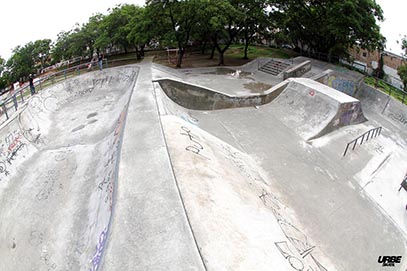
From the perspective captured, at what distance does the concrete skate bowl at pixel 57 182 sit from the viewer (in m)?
6.69

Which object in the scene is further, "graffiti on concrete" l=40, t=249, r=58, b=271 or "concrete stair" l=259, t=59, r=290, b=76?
"concrete stair" l=259, t=59, r=290, b=76

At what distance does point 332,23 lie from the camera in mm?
18953

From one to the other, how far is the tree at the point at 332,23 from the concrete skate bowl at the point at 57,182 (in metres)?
15.6

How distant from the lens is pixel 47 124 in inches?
546

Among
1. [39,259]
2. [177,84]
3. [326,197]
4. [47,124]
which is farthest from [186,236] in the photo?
[47,124]

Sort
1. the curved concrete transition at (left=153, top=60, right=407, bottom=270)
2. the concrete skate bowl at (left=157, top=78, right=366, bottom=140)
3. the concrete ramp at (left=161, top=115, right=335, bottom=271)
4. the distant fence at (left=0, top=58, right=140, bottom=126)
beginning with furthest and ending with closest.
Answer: the distant fence at (left=0, top=58, right=140, bottom=126), the concrete skate bowl at (left=157, top=78, right=366, bottom=140), the curved concrete transition at (left=153, top=60, right=407, bottom=270), the concrete ramp at (left=161, top=115, right=335, bottom=271)

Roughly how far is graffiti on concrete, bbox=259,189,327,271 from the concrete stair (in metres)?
15.7

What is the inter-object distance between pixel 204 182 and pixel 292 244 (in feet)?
8.01

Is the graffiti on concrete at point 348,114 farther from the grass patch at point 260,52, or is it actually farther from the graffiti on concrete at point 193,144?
the grass patch at point 260,52

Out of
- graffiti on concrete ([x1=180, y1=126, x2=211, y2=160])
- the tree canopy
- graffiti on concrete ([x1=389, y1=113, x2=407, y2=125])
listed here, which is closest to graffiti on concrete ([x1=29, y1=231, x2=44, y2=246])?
graffiti on concrete ([x1=180, y1=126, x2=211, y2=160])

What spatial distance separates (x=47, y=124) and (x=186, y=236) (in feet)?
39.8

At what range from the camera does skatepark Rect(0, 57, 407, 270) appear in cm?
507

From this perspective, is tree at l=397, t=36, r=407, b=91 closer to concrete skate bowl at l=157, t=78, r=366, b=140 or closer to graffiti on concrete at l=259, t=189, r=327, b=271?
concrete skate bowl at l=157, t=78, r=366, b=140

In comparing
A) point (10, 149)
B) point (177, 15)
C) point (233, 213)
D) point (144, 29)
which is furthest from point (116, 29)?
point (233, 213)
